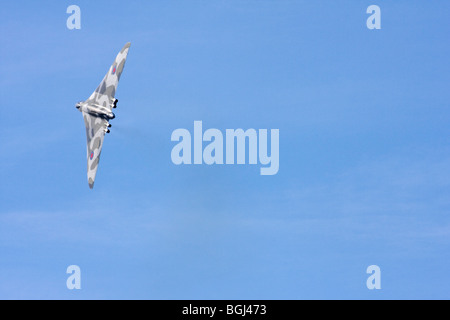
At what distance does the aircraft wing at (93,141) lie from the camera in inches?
4141

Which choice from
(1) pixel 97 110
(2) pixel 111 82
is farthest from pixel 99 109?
(2) pixel 111 82

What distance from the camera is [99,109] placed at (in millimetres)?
103438

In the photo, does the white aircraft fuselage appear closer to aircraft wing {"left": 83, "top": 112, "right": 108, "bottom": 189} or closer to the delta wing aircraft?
the delta wing aircraft

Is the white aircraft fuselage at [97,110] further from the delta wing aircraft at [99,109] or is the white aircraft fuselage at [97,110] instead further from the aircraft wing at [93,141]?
the aircraft wing at [93,141]

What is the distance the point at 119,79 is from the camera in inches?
4151

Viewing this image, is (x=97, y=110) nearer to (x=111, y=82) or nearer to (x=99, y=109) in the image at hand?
(x=99, y=109)

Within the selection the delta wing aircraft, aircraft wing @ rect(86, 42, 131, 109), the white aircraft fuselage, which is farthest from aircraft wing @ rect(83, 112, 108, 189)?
aircraft wing @ rect(86, 42, 131, 109)

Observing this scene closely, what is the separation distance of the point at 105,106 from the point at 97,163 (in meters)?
7.74

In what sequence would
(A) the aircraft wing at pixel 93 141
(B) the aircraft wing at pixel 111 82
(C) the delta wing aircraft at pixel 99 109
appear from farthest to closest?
(A) the aircraft wing at pixel 93 141 → (B) the aircraft wing at pixel 111 82 → (C) the delta wing aircraft at pixel 99 109

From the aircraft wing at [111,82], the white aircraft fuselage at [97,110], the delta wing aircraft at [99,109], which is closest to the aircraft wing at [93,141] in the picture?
the delta wing aircraft at [99,109]

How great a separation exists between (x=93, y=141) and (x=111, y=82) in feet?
25.9
